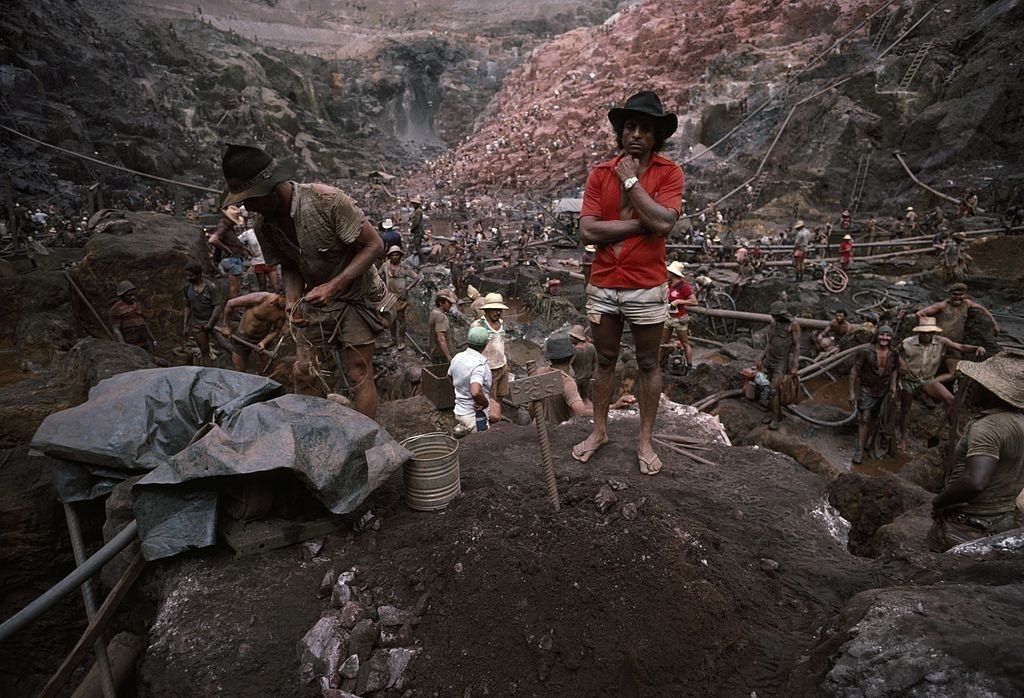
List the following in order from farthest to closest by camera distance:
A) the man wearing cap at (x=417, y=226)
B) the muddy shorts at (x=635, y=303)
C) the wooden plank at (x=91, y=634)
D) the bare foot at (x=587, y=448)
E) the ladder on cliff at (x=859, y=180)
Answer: the ladder on cliff at (x=859, y=180) < the man wearing cap at (x=417, y=226) < the bare foot at (x=587, y=448) < the muddy shorts at (x=635, y=303) < the wooden plank at (x=91, y=634)

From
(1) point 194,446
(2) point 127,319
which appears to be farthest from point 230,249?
(1) point 194,446

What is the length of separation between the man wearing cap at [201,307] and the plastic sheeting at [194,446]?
594cm

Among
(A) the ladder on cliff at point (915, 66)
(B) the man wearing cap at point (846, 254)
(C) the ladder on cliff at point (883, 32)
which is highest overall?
(C) the ladder on cliff at point (883, 32)

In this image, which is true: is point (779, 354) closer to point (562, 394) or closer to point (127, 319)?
point (562, 394)

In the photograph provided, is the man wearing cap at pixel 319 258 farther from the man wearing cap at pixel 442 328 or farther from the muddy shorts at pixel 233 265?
the muddy shorts at pixel 233 265

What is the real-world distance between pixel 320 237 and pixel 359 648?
233cm

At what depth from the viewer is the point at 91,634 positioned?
2457 mm

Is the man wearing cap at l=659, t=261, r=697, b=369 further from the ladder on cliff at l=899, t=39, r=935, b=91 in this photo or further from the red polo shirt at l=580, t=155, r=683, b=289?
the ladder on cliff at l=899, t=39, r=935, b=91

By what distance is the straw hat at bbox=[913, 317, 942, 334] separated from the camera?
7516 mm

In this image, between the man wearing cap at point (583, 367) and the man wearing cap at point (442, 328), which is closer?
the man wearing cap at point (583, 367)

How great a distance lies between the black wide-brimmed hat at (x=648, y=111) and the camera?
290cm

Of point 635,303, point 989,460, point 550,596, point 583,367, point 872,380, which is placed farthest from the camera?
point 872,380

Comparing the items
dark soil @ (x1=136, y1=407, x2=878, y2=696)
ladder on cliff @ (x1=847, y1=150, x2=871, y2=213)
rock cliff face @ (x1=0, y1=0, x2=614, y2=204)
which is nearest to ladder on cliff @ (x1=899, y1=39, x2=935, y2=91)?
ladder on cliff @ (x1=847, y1=150, x2=871, y2=213)

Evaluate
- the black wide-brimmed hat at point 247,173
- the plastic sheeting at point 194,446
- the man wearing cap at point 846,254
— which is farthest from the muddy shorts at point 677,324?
the man wearing cap at point 846,254
